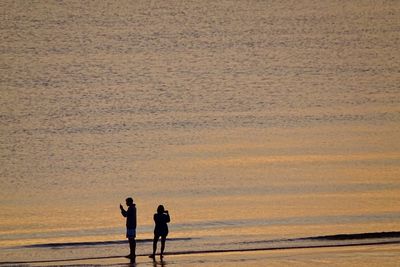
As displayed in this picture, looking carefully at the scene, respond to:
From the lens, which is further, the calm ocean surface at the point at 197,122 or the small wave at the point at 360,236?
the calm ocean surface at the point at 197,122

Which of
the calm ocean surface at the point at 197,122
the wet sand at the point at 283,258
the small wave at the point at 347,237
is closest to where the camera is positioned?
the wet sand at the point at 283,258

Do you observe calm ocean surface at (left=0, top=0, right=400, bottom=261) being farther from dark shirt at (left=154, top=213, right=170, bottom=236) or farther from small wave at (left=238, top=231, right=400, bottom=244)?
dark shirt at (left=154, top=213, right=170, bottom=236)

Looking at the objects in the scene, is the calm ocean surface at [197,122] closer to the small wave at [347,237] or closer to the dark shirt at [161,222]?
the small wave at [347,237]

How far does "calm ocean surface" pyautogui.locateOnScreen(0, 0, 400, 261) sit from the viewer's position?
1483 inches

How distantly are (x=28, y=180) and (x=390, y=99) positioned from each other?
29795 millimetres

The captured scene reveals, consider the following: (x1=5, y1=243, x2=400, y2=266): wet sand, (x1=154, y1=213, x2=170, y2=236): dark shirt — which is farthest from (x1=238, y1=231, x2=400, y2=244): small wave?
(x1=154, y1=213, x2=170, y2=236): dark shirt

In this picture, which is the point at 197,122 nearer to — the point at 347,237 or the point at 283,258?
the point at 347,237

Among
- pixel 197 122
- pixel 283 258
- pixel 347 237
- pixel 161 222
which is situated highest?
pixel 197 122

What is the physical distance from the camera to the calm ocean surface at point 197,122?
3766 centimetres

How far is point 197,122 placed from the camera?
70.2 m

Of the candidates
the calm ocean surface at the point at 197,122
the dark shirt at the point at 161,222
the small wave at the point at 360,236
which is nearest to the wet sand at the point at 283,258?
the dark shirt at the point at 161,222

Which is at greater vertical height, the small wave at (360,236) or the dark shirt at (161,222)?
the small wave at (360,236)

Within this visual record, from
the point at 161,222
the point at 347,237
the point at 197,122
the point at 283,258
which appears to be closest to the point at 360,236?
the point at 347,237

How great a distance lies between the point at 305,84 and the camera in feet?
285
